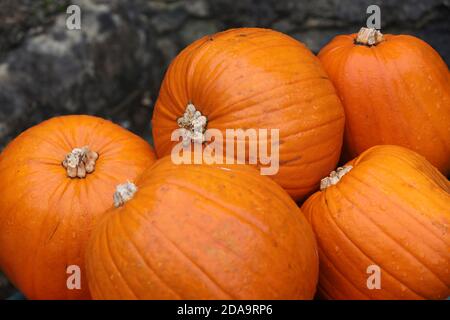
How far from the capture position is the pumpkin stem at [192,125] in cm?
191

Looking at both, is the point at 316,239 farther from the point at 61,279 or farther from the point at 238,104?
the point at 61,279

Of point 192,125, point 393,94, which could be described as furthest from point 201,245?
point 393,94

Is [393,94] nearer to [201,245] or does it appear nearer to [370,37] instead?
[370,37]

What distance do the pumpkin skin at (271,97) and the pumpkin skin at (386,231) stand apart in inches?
6.0

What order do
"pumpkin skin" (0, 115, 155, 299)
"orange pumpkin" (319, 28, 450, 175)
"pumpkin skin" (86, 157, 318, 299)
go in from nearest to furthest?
"pumpkin skin" (86, 157, 318, 299) < "pumpkin skin" (0, 115, 155, 299) < "orange pumpkin" (319, 28, 450, 175)

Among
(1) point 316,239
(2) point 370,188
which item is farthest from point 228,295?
(2) point 370,188

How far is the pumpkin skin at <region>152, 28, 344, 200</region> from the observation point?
1.89 m

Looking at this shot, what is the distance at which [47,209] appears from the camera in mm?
1853

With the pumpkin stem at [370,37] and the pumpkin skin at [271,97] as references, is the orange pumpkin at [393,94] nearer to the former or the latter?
the pumpkin stem at [370,37]

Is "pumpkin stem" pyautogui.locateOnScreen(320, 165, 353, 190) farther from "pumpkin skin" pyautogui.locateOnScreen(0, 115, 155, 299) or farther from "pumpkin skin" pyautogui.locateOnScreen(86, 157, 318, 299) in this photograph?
"pumpkin skin" pyautogui.locateOnScreen(0, 115, 155, 299)

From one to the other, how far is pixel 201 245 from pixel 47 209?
630 mm

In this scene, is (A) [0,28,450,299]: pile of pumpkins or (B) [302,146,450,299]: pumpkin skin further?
(B) [302,146,450,299]: pumpkin skin

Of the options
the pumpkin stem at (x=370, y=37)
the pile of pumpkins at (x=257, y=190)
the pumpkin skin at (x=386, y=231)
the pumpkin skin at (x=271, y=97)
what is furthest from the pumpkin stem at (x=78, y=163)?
the pumpkin stem at (x=370, y=37)

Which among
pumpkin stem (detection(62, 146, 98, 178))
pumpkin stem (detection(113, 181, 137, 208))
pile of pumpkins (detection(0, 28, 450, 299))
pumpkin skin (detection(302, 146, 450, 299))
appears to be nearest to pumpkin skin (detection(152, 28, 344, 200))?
pile of pumpkins (detection(0, 28, 450, 299))
